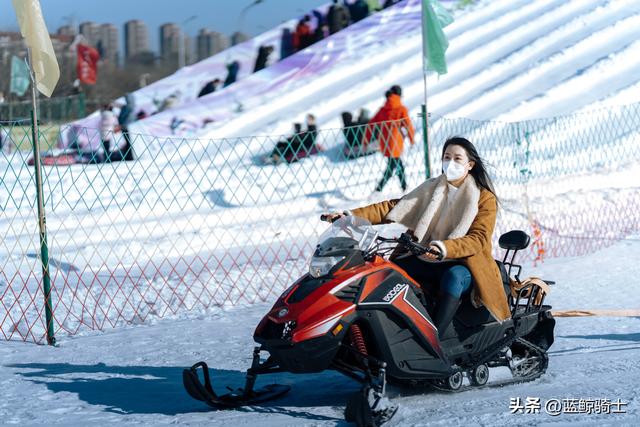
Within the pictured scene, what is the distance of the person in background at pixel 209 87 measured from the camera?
71.4ft

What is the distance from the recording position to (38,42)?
637 centimetres

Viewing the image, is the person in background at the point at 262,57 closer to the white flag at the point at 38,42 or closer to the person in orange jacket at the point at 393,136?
the person in orange jacket at the point at 393,136

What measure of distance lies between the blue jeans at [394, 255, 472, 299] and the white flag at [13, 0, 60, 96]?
3.07m

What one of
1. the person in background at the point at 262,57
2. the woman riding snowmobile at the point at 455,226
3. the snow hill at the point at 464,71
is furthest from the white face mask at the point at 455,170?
the person in background at the point at 262,57

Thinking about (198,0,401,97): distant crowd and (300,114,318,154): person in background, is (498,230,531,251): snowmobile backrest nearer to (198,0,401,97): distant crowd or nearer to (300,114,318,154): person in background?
(300,114,318,154): person in background

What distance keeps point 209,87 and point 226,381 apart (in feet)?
57.4

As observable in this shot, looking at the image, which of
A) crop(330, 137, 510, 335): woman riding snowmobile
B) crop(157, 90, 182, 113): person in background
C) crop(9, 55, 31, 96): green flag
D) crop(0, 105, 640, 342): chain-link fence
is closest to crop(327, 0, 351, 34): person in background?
crop(157, 90, 182, 113): person in background

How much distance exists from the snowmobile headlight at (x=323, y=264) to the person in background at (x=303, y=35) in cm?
1889

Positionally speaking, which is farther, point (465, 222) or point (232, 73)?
point (232, 73)

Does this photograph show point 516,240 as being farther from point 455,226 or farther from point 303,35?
point 303,35

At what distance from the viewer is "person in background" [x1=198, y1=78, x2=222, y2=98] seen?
71.4 feet

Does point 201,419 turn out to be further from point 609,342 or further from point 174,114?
point 174,114

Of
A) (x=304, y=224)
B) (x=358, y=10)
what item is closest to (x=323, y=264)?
(x=304, y=224)

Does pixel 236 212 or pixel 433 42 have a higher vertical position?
pixel 433 42
